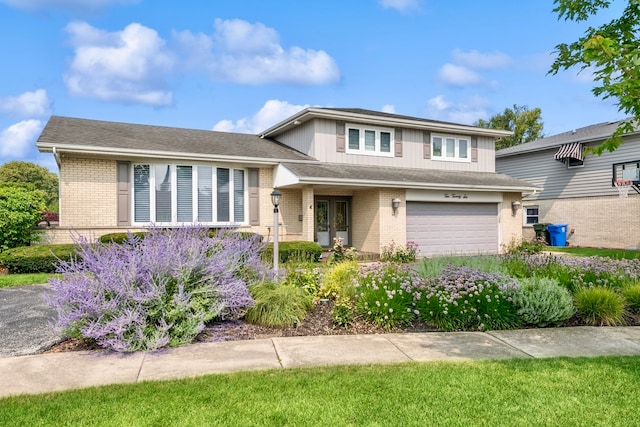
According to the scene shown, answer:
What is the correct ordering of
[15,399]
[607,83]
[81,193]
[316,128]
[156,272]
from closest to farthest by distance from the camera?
[15,399]
[607,83]
[156,272]
[81,193]
[316,128]

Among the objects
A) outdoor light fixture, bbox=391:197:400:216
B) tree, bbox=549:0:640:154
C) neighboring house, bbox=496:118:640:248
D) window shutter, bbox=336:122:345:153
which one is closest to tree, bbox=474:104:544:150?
neighboring house, bbox=496:118:640:248

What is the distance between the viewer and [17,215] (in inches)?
459

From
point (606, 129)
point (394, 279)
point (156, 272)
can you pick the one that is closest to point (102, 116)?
point (156, 272)

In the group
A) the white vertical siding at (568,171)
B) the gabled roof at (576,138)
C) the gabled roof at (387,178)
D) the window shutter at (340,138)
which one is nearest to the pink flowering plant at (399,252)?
the gabled roof at (387,178)

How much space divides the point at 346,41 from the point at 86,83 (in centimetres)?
1218

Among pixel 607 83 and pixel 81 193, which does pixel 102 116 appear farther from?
pixel 607 83

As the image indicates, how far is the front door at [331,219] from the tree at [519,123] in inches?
1145

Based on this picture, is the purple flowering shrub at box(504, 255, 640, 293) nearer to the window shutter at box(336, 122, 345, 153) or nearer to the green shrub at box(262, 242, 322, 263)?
the green shrub at box(262, 242, 322, 263)

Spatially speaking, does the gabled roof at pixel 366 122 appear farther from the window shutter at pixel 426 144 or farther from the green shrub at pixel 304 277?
the green shrub at pixel 304 277

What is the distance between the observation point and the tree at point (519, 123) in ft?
130

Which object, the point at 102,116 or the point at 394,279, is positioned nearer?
the point at 394,279

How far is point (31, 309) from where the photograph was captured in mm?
7039

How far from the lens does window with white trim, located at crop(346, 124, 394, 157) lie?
16.6 m

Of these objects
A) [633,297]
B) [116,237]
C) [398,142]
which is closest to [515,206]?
[398,142]
